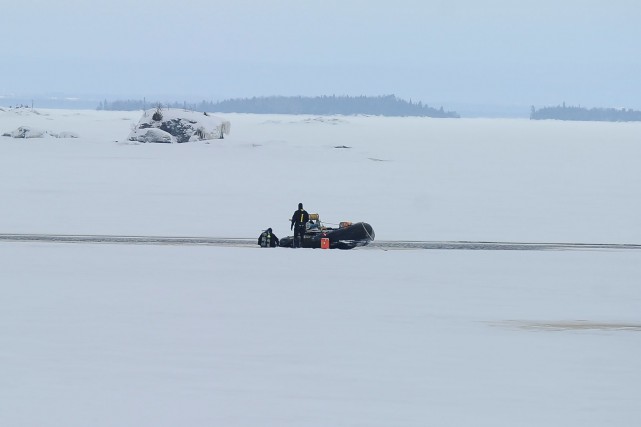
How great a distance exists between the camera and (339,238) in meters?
45.8

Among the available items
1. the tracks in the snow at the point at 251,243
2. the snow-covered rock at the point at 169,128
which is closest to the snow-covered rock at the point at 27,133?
the snow-covered rock at the point at 169,128

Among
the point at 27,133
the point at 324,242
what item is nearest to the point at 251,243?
the point at 324,242

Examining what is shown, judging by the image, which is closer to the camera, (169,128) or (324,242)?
(324,242)

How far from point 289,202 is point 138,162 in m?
44.0

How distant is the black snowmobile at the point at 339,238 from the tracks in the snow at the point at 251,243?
3.13 feet

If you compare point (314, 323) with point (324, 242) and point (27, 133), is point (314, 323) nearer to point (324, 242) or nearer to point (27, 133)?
point (324, 242)

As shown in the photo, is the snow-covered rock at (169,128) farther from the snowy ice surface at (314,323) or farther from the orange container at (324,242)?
the orange container at (324,242)

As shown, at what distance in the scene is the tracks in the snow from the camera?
4641cm

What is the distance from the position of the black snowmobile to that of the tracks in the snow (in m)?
0.96

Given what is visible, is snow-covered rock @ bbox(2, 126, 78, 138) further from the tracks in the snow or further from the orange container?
the orange container

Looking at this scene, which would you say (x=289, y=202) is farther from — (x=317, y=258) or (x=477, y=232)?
(x=317, y=258)

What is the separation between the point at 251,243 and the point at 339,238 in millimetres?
3685

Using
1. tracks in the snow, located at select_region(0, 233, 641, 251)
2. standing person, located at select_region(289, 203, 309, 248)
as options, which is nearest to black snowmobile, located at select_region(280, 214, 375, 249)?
standing person, located at select_region(289, 203, 309, 248)

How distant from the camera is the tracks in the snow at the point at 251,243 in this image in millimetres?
46406
